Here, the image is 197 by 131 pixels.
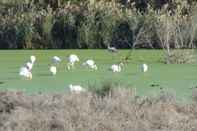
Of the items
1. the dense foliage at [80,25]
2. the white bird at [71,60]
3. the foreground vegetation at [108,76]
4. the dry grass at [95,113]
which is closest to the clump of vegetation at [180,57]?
the foreground vegetation at [108,76]

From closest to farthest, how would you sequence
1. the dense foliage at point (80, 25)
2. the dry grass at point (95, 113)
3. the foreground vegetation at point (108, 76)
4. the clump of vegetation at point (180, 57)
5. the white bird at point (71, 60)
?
1. the dry grass at point (95, 113)
2. the foreground vegetation at point (108, 76)
3. the white bird at point (71, 60)
4. the clump of vegetation at point (180, 57)
5. the dense foliage at point (80, 25)

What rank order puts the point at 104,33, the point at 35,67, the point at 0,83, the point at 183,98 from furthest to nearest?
the point at 104,33
the point at 35,67
the point at 0,83
the point at 183,98

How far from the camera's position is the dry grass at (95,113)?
10883mm

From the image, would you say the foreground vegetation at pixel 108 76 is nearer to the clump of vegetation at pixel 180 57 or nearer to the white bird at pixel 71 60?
the white bird at pixel 71 60

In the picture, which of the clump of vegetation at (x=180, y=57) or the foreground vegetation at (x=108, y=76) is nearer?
the foreground vegetation at (x=108, y=76)

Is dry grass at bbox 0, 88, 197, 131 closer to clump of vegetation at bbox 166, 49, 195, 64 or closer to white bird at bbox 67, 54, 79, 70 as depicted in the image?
white bird at bbox 67, 54, 79, 70

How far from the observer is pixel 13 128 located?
1080cm

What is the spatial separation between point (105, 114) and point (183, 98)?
250cm

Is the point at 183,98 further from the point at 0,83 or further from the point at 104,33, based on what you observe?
the point at 104,33

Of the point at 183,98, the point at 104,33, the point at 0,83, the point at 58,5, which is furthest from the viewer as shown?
the point at 58,5

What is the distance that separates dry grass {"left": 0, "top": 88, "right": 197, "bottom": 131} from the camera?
35.7 ft

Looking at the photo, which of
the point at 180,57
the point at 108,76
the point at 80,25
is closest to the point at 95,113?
the point at 108,76

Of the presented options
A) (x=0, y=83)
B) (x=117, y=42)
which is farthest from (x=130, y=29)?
(x=0, y=83)

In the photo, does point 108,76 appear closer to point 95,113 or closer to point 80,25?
point 95,113
